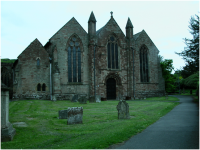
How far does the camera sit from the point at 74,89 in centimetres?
2855

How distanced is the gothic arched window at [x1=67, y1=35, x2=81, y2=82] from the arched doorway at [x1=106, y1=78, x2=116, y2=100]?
16.2 ft

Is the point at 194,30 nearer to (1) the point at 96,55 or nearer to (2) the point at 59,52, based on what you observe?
(1) the point at 96,55

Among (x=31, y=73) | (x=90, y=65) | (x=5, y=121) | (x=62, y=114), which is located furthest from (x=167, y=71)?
(x=5, y=121)

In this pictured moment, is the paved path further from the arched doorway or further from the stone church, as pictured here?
the arched doorway

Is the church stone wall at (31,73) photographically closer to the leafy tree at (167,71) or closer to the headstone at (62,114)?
the headstone at (62,114)

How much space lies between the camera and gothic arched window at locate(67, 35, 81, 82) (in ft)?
95.1

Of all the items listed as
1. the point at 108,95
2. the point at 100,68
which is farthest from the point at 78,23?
the point at 108,95

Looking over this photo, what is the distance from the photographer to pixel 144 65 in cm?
3397

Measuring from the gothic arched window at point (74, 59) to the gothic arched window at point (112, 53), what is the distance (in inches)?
193

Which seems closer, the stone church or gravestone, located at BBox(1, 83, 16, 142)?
gravestone, located at BBox(1, 83, 16, 142)

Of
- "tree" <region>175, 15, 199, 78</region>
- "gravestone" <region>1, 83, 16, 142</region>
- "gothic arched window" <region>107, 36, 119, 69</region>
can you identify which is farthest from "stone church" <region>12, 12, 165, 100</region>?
"gravestone" <region>1, 83, 16, 142</region>

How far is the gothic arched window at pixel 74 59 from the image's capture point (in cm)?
2898

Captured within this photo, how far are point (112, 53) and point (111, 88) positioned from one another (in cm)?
564

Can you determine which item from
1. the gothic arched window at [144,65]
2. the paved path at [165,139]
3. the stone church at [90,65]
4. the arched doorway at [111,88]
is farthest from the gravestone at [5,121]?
the gothic arched window at [144,65]
